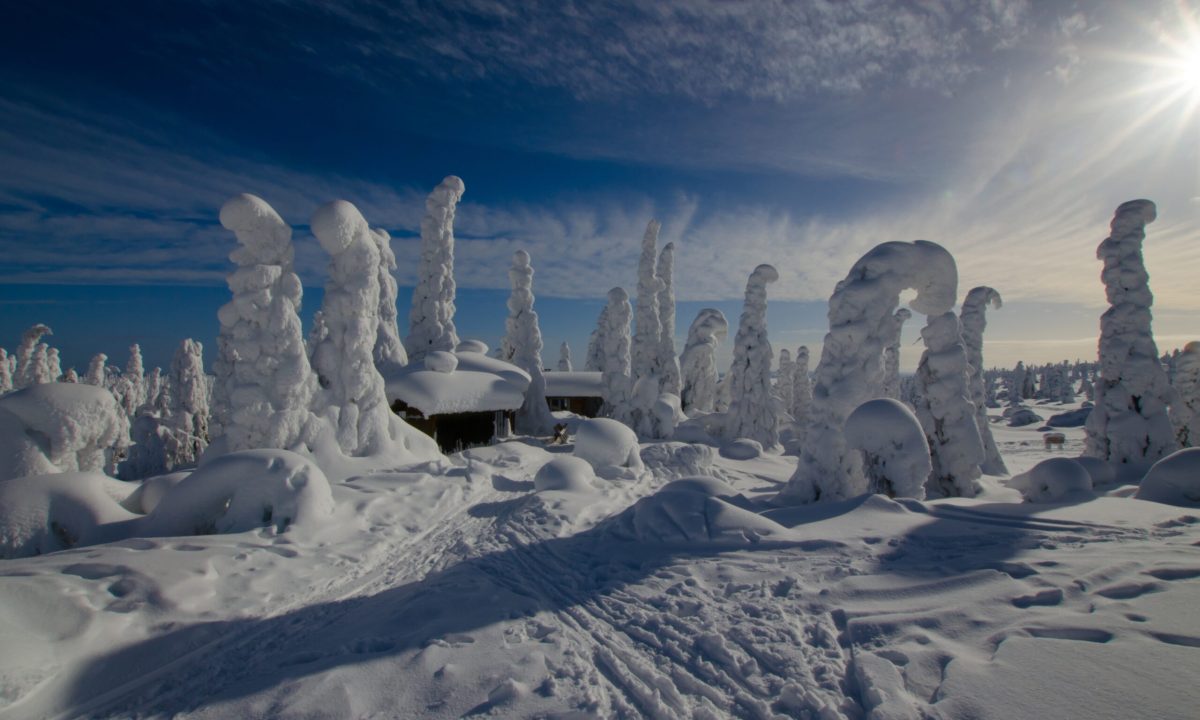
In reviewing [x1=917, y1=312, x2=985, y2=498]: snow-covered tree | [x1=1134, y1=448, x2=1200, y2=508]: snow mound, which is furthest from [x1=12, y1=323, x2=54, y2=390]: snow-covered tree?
[x1=1134, y1=448, x2=1200, y2=508]: snow mound

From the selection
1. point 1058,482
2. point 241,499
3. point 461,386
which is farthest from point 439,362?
point 1058,482

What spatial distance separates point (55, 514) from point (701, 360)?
30.4 m

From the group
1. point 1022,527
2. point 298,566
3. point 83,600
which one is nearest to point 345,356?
point 298,566

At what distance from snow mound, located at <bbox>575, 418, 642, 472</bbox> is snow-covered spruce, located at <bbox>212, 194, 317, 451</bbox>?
8022mm

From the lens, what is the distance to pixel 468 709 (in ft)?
12.4

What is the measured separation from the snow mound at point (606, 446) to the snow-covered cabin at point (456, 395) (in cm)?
617

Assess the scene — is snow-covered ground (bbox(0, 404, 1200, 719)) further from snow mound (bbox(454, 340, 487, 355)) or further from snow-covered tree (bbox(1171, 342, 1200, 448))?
snow mound (bbox(454, 340, 487, 355))

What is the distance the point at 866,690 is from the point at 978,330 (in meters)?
24.7

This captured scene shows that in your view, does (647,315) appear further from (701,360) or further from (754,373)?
(754,373)

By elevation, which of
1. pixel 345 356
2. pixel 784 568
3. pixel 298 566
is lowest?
pixel 298 566

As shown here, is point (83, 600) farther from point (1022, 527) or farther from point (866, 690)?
point (1022, 527)

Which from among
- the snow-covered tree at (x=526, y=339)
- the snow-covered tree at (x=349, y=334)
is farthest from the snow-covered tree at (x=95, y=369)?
the snow-covered tree at (x=349, y=334)

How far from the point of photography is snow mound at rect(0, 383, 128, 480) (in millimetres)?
7855

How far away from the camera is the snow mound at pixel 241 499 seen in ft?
25.6
